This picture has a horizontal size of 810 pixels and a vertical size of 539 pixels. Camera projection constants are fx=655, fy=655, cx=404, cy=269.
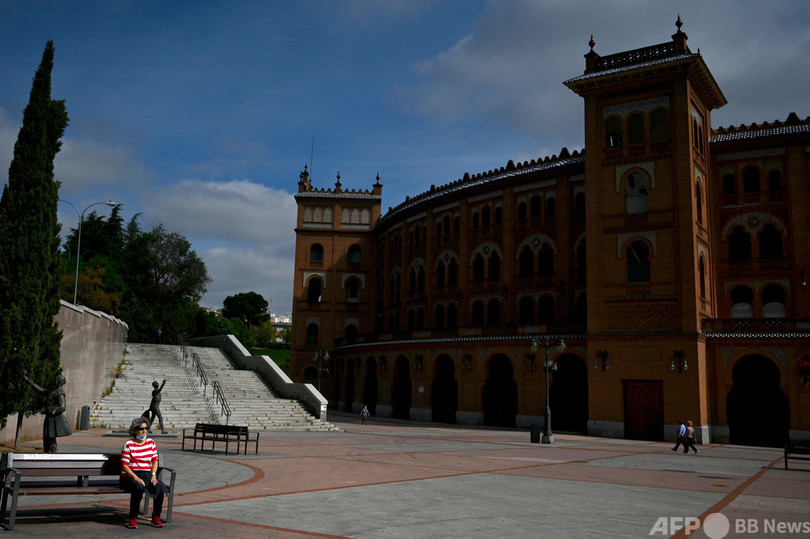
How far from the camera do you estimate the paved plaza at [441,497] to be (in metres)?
9.08

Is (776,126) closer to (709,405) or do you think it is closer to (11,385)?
(709,405)

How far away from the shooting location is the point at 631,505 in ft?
38.4

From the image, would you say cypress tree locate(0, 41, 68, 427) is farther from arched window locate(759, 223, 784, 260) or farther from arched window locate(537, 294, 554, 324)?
arched window locate(759, 223, 784, 260)

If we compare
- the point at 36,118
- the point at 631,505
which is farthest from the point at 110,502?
the point at 36,118

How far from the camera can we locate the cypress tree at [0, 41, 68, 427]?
1634cm

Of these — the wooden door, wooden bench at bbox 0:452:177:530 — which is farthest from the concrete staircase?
wooden bench at bbox 0:452:177:530

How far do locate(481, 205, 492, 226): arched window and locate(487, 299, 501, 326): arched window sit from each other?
5.58 meters

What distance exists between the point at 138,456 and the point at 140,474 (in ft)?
0.79

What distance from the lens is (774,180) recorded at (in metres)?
36.0

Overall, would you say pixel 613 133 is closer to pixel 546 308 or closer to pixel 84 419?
pixel 546 308

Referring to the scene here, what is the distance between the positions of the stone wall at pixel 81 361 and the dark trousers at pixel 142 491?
39.6ft

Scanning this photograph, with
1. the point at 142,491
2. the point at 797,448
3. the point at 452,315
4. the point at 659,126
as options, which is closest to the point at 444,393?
the point at 452,315

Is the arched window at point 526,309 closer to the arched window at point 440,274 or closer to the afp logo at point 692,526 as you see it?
the arched window at point 440,274

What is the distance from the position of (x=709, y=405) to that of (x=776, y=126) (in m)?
15.9
